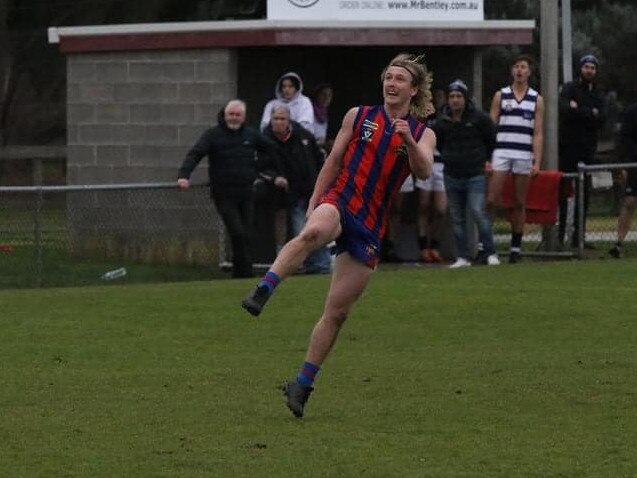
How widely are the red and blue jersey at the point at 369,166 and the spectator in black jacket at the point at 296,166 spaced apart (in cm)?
874

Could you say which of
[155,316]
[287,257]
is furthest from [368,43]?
[287,257]

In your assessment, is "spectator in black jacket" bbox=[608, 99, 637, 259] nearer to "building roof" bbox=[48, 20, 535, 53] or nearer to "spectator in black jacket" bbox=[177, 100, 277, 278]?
"building roof" bbox=[48, 20, 535, 53]

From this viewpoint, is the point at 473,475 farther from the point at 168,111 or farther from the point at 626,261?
the point at 168,111

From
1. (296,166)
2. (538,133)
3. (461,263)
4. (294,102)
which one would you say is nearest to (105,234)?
(296,166)

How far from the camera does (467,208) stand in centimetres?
1930

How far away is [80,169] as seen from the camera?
70.3 ft

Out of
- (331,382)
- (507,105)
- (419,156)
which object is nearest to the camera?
(419,156)

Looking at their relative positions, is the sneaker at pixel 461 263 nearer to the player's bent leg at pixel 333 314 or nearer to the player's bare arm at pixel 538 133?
the player's bare arm at pixel 538 133

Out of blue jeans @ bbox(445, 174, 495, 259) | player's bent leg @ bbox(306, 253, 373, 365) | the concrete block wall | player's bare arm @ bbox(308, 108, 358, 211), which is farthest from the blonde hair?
the concrete block wall

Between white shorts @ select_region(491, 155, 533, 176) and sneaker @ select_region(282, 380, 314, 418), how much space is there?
9957mm

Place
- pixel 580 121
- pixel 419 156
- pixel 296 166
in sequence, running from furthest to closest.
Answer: pixel 580 121 < pixel 296 166 < pixel 419 156

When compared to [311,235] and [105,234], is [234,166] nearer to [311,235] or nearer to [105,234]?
[105,234]

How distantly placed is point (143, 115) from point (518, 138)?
14.0ft

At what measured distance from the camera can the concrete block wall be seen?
2028cm
